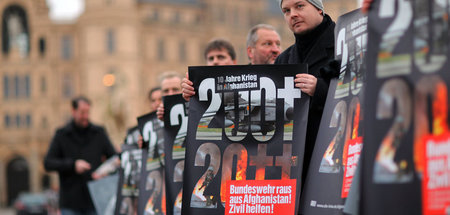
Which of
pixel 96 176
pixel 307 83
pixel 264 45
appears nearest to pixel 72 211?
pixel 96 176

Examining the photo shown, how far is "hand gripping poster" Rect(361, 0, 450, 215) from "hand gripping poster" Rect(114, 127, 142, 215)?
3.97 metres

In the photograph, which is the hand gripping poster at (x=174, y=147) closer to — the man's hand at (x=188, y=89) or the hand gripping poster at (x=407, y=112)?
the man's hand at (x=188, y=89)

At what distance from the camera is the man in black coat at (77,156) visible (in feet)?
26.5

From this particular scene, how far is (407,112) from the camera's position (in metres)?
2.70

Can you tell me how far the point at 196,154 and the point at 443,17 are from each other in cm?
199

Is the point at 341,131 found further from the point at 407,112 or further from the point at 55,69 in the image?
the point at 55,69

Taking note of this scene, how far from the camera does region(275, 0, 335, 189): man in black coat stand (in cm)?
406

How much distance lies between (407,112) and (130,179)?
14.4ft

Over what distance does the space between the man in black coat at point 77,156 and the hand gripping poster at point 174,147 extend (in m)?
2.98

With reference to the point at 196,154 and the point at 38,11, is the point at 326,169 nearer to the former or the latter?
the point at 196,154

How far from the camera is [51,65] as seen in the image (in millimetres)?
62031

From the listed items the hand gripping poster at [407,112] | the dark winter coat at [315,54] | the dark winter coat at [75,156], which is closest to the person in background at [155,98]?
the dark winter coat at [75,156]

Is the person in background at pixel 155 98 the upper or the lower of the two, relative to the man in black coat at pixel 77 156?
upper

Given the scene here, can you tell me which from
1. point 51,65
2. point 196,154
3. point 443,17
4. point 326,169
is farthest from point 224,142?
point 51,65
